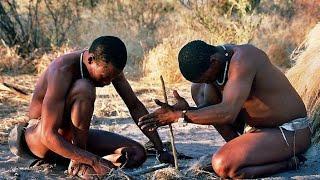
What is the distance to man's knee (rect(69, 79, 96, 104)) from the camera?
155 inches

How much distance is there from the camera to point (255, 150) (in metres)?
4.04

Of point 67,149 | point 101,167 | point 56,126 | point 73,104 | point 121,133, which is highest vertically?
point 73,104

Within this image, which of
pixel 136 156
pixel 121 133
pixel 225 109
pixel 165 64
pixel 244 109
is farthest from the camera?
pixel 165 64

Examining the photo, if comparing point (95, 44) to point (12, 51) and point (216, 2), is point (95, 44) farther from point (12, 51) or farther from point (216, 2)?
point (216, 2)

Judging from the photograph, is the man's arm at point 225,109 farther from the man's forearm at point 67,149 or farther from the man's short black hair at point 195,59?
the man's forearm at point 67,149

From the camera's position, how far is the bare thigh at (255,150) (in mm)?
4004

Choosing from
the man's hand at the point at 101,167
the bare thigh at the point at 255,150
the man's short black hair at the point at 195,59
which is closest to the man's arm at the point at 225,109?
the man's short black hair at the point at 195,59

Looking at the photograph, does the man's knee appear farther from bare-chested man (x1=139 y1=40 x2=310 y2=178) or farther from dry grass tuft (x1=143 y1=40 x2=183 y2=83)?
dry grass tuft (x1=143 y1=40 x2=183 y2=83)

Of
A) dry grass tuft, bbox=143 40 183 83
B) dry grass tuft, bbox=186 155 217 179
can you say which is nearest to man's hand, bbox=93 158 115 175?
dry grass tuft, bbox=186 155 217 179

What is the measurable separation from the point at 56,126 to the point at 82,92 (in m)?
0.26

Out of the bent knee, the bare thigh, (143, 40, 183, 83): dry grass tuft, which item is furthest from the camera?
(143, 40, 183, 83): dry grass tuft

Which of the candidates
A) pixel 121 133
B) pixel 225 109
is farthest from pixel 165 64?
pixel 225 109

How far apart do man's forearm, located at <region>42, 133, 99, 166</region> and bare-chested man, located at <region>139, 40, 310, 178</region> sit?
472 mm

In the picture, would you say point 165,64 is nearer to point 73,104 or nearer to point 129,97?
point 129,97
